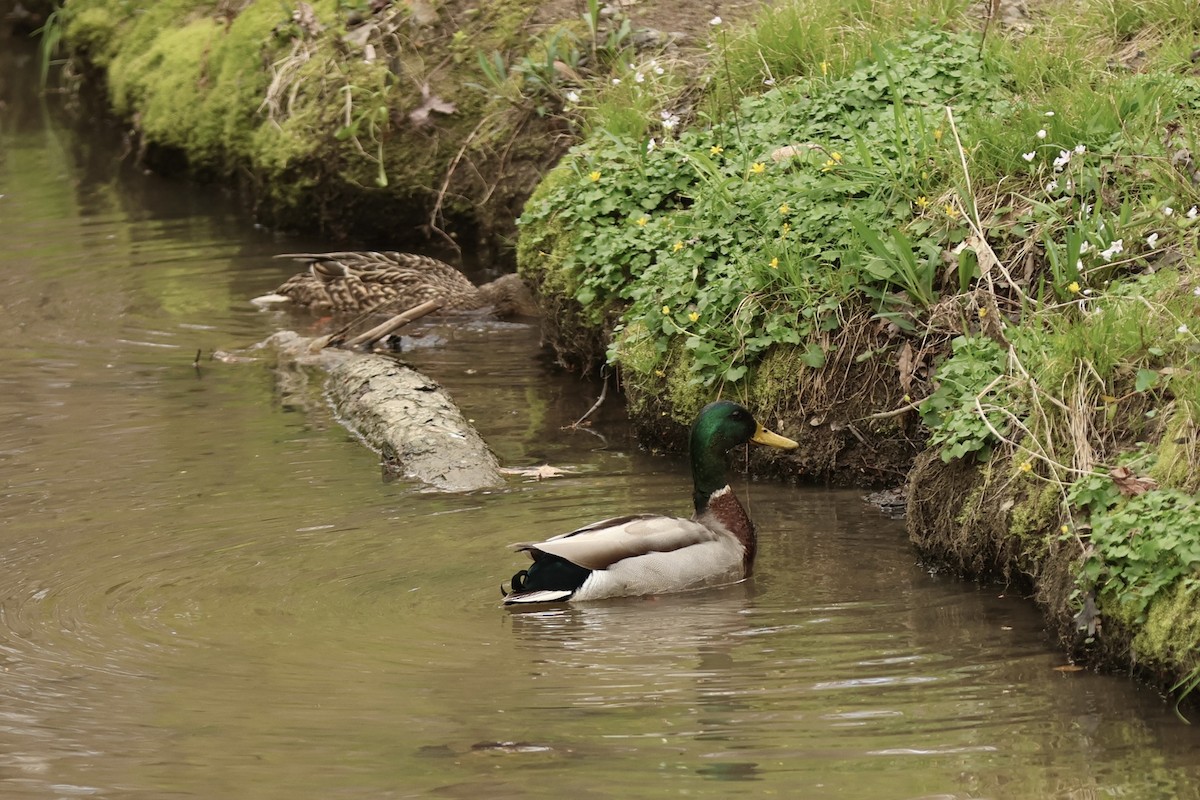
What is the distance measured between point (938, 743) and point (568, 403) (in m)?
4.75

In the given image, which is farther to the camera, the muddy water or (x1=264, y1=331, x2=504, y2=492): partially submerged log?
(x1=264, y1=331, x2=504, y2=492): partially submerged log

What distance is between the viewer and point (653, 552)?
21.9 feet

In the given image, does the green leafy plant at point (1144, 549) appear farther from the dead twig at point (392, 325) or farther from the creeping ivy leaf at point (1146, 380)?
the dead twig at point (392, 325)

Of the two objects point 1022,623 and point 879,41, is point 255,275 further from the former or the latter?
point 1022,623

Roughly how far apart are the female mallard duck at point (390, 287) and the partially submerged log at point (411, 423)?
1.41 m

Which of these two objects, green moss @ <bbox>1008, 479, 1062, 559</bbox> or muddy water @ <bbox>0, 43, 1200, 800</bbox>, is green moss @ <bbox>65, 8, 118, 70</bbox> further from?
green moss @ <bbox>1008, 479, 1062, 559</bbox>

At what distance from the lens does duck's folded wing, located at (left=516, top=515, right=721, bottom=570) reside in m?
6.50

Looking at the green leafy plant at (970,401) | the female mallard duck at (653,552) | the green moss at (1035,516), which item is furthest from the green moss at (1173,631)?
the female mallard duck at (653,552)


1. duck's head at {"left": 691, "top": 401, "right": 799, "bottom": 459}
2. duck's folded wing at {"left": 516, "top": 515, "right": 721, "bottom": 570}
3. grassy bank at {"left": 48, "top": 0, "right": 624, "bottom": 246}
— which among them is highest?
grassy bank at {"left": 48, "top": 0, "right": 624, "bottom": 246}

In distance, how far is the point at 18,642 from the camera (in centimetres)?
607

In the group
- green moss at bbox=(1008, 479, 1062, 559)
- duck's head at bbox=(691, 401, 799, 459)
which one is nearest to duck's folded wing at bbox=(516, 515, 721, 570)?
duck's head at bbox=(691, 401, 799, 459)

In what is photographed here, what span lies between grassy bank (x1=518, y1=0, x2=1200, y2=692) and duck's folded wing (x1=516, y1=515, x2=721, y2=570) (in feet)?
3.17

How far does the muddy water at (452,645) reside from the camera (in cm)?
493

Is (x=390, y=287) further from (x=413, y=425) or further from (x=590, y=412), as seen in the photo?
(x=413, y=425)
